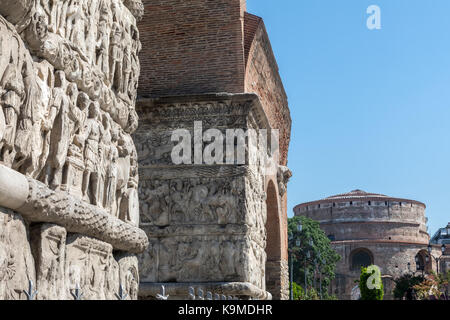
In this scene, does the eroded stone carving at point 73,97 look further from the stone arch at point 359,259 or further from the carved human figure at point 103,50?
the stone arch at point 359,259

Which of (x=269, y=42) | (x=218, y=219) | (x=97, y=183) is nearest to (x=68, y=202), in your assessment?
(x=97, y=183)

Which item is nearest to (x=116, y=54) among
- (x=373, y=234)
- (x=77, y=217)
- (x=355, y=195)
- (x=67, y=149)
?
(x=67, y=149)

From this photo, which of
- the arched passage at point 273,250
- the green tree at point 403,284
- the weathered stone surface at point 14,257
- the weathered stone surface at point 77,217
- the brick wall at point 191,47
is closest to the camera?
the weathered stone surface at point 14,257

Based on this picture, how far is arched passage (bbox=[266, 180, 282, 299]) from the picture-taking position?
11.7 m

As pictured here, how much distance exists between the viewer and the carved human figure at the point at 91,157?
371 cm

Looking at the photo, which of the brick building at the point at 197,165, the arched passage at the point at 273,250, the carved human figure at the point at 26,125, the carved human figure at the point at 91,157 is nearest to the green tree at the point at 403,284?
the arched passage at the point at 273,250

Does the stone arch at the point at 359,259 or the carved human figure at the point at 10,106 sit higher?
the stone arch at the point at 359,259

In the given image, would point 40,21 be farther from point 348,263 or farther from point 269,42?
point 348,263

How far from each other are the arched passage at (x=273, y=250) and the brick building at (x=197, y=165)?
2223 mm

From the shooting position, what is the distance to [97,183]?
3.79 meters

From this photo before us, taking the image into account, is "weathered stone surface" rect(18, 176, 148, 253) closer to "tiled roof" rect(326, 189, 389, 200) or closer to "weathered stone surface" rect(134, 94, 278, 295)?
"weathered stone surface" rect(134, 94, 278, 295)

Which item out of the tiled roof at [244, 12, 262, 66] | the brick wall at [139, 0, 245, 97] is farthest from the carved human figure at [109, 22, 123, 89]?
the tiled roof at [244, 12, 262, 66]

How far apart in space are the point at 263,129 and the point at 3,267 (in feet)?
22.7

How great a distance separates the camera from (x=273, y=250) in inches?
464
